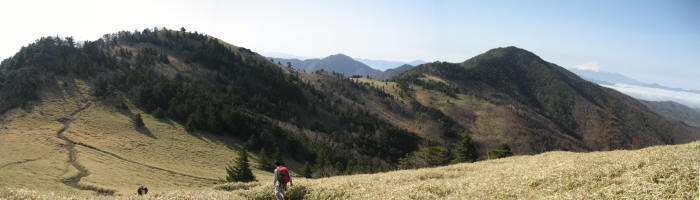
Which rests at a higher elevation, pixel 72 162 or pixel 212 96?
pixel 212 96

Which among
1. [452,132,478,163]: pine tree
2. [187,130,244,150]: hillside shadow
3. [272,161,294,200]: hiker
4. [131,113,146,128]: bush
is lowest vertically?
[187,130,244,150]: hillside shadow

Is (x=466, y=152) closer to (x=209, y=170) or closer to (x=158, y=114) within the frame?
(x=209, y=170)

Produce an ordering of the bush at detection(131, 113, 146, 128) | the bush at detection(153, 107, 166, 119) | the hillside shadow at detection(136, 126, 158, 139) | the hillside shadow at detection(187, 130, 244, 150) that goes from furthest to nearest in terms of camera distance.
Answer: the bush at detection(153, 107, 166, 119), the hillside shadow at detection(187, 130, 244, 150), the bush at detection(131, 113, 146, 128), the hillside shadow at detection(136, 126, 158, 139)

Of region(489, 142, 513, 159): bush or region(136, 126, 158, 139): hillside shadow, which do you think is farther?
region(136, 126, 158, 139): hillside shadow

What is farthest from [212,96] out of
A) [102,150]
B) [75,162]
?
[75,162]

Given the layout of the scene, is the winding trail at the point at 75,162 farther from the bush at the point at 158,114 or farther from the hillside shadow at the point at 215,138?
the hillside shadow at the point at 215,138

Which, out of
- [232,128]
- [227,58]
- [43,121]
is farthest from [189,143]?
[227,58]

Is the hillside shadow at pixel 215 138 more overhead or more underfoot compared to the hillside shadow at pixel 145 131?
more underfoot

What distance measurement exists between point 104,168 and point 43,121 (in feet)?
109

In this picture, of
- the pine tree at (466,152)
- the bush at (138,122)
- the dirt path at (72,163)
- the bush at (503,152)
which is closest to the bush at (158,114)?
the bush at (138,122)

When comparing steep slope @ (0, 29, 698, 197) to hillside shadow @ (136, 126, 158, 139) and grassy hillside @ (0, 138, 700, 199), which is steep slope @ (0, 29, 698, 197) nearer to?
hillside shadow @ (136, 126, 158, 139)

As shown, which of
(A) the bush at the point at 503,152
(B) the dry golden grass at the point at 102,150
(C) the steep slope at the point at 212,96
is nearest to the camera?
(B) the dry golden grass at the point at 102,150

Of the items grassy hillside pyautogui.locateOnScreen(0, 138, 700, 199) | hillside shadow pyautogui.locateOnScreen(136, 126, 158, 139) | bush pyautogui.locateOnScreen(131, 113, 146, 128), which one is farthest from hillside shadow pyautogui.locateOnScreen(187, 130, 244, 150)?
grassy hillside pyautogui.locateOnScreen(0, 138, 700, 199)

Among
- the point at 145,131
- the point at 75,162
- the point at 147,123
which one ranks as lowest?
the point at 75,162
